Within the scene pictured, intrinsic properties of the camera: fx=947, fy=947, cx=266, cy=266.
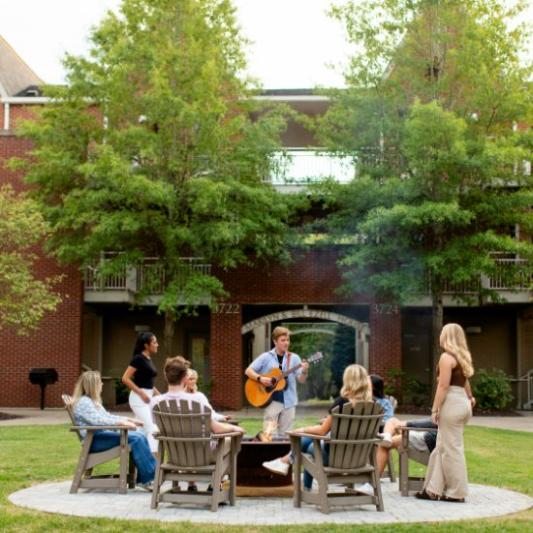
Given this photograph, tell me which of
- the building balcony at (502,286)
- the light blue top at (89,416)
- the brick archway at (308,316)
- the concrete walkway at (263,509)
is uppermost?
the building balcony at (502,286)

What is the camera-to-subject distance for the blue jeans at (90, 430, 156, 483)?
376 inches

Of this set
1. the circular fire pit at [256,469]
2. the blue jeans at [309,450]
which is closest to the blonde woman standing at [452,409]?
the blue jeans at [309,450]

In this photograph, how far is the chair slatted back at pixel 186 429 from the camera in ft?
27.4

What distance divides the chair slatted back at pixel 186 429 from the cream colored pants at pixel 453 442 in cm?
220

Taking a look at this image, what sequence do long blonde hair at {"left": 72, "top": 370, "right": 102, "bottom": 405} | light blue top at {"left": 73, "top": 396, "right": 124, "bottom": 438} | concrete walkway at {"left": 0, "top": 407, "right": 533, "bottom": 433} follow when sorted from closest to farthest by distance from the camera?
light blue top at {"left": 73, "top": 396, "right": 124, "bottom": 438}, long blonde hair at {"left": 72, "top": 370, "right": 102, "bottom": 405}, concrete walkway at {"left": 0, "top": 407, "right": 533, "bottom": 433}

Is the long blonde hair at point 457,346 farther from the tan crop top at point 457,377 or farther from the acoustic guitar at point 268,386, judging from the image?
the acoustic guitar at point 268,386

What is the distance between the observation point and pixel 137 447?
962 centimetres

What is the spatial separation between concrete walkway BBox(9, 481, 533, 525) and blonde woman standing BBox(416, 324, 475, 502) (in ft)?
0.88

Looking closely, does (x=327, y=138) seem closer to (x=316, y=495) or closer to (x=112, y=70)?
(x=112, y=70)

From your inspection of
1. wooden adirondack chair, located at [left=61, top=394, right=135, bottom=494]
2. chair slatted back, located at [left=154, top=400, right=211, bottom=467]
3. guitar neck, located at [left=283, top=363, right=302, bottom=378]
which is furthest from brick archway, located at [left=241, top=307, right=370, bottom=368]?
chair slatted back, located at [left=154, top=400, right=211, bottom=467]

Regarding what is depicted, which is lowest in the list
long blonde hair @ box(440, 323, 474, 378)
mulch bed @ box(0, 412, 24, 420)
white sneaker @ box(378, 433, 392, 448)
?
mulch bed @ box(0, 412, 24, 420)

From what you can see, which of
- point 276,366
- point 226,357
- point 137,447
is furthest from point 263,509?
point 226,357

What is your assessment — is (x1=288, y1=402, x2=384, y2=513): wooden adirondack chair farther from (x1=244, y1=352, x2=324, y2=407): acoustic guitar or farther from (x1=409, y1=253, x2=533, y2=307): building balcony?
(x1=409, y1=253, x2=533, y2=307): building balcony

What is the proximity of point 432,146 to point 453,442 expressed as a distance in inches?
578
